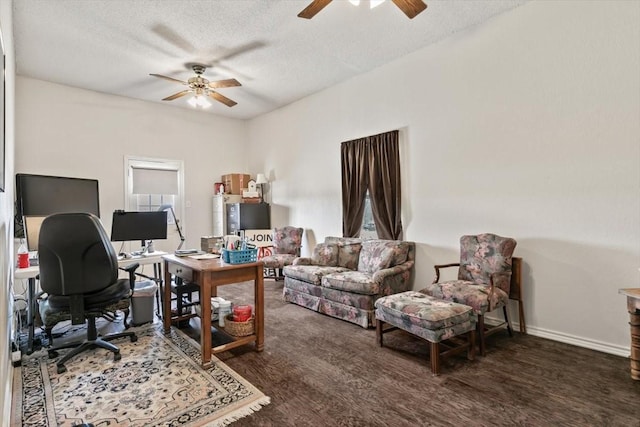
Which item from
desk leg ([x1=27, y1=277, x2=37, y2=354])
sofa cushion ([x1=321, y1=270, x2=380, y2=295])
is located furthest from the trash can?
sofa cushion ([x1=321, y1=270, x2=380, y2=295])

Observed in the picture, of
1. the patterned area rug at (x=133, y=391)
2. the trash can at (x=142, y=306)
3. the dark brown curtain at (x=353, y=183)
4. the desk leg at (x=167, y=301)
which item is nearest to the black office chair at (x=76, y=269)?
the patterned area rug at (x=133, y=391)

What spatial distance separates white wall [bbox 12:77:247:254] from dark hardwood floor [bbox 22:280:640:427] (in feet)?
13.0

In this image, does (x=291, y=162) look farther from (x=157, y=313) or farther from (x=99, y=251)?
(x=99, y=251)

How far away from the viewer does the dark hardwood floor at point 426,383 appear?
75.9 inches

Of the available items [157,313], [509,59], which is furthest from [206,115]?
[509,59]

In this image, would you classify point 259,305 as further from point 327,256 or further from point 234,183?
point 234,183

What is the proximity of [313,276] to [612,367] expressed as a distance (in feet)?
9.02

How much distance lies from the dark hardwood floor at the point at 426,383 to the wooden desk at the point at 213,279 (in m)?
0.14

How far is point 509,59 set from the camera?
10.7 feet

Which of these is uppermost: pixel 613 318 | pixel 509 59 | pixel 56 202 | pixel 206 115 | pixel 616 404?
pixel 206 115

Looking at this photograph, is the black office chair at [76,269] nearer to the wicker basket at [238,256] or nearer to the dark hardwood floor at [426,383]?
the wicker basket at [238,256]

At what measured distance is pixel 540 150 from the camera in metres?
3.07

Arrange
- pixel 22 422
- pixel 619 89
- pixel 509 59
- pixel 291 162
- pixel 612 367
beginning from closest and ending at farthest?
pixel 22 422 < pixel 612 367 < pixel 619 89 < pixel 509 59 < pixel 291 162

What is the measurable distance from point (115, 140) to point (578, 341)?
6526 millimetres
